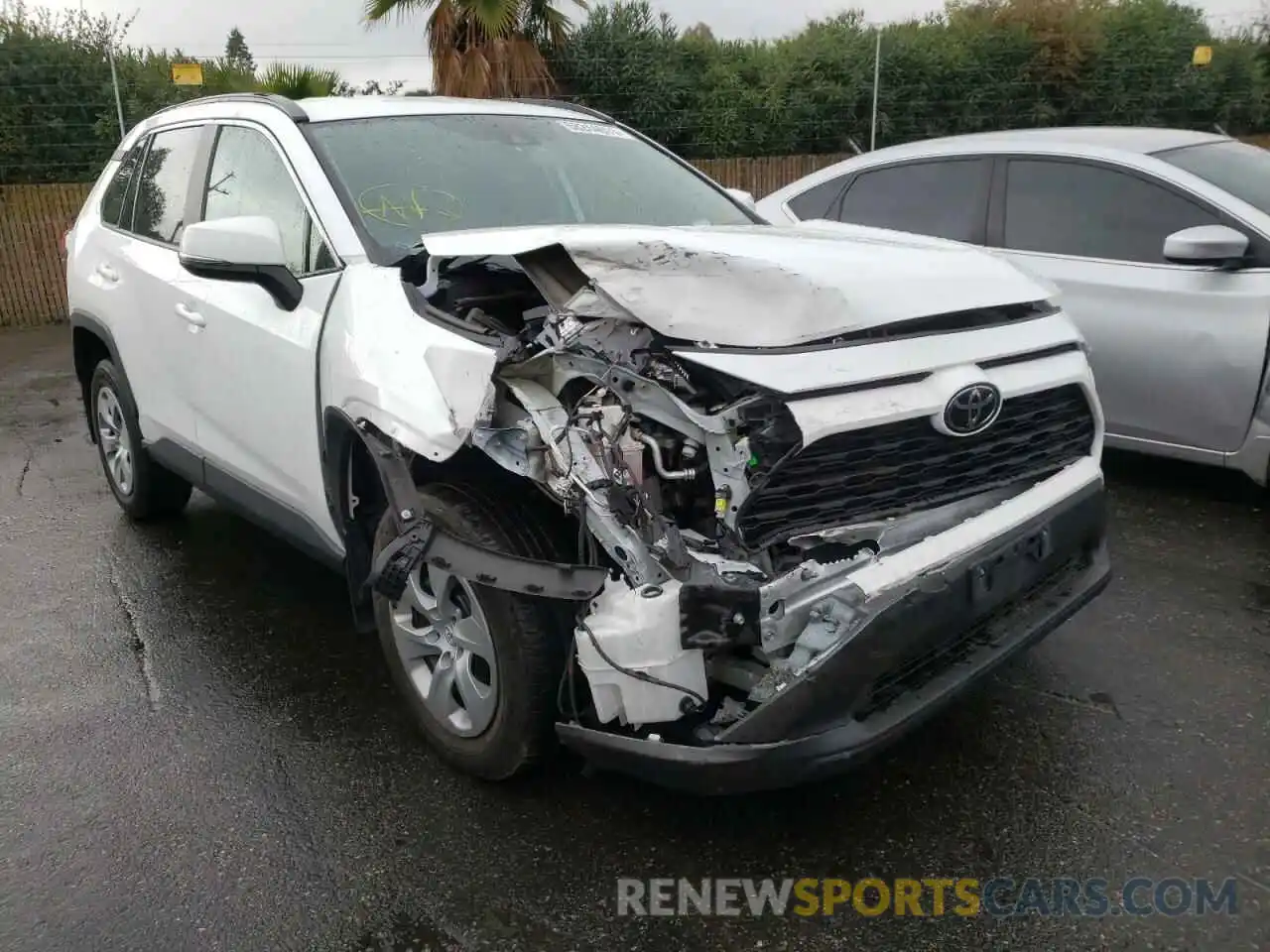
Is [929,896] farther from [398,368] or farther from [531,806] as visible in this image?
[398,368]

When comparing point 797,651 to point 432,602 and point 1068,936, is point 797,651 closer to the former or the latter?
point 1068,936

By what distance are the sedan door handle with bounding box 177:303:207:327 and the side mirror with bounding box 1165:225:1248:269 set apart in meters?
3.88

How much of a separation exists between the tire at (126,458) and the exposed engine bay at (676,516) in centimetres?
292

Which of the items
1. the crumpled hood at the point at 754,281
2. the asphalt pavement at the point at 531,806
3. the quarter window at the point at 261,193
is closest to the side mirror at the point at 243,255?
the quarter window at the point at 261,193

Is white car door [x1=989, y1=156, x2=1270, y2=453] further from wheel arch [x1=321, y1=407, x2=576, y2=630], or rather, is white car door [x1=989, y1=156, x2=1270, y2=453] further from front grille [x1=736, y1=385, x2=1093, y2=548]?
wheel arch [x1=321, y1=407, x2=576, y2=630]

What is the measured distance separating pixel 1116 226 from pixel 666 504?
3.55 m

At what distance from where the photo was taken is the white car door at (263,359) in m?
3.34

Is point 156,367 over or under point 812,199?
under

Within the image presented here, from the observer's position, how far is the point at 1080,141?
5355mm

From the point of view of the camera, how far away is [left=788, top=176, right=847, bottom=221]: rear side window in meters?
6.15

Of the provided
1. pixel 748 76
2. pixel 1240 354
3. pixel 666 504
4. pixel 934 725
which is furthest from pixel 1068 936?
pixel 748 76

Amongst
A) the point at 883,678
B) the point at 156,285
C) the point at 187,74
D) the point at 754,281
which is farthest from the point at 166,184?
the point at 187,74

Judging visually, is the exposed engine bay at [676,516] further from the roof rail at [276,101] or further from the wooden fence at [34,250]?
the wooden fence at [34,250]

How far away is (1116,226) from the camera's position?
197 inches
